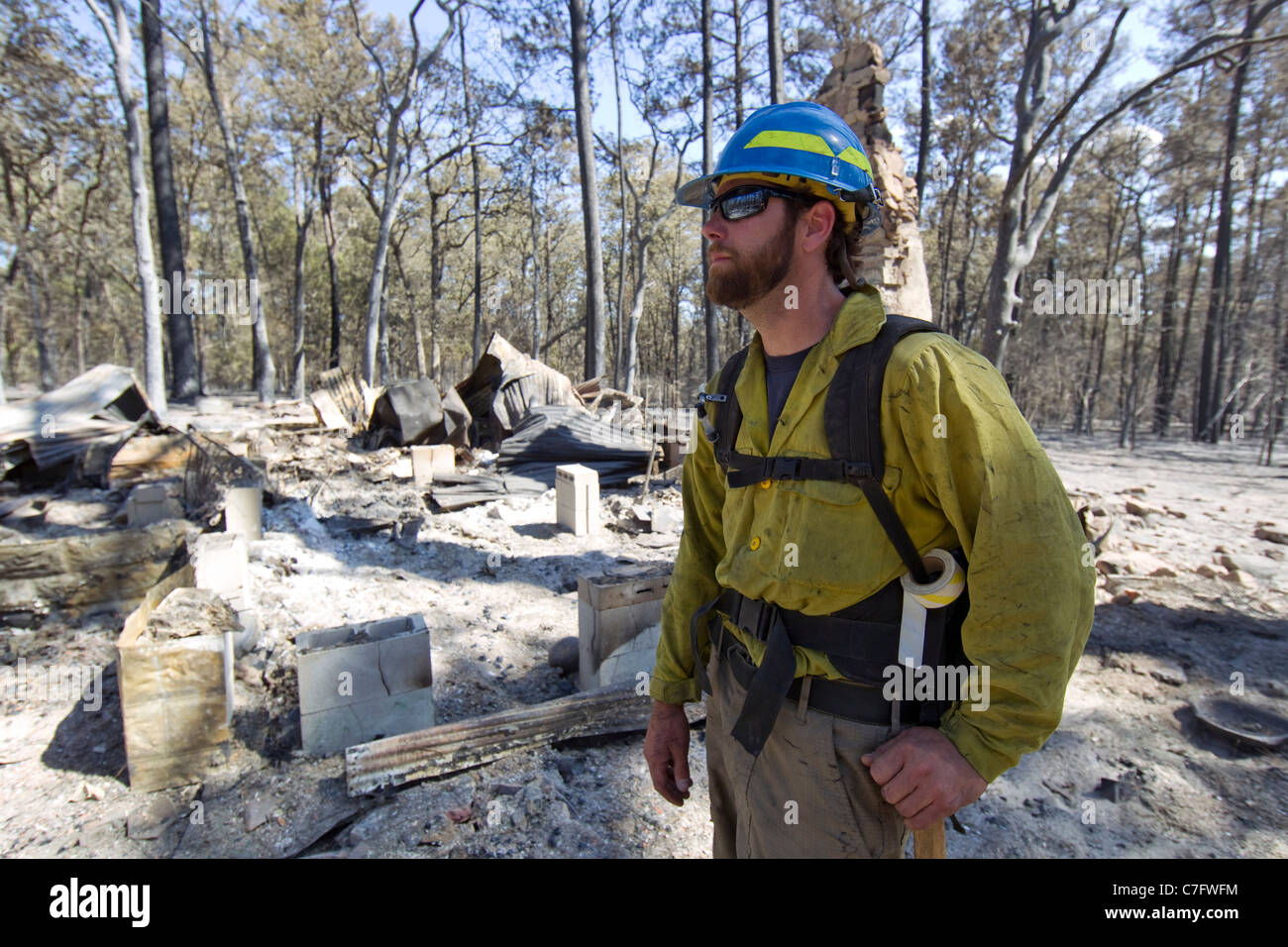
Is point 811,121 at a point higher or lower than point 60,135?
lower

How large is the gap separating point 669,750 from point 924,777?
84cm

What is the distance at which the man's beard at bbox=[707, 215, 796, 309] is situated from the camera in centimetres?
166

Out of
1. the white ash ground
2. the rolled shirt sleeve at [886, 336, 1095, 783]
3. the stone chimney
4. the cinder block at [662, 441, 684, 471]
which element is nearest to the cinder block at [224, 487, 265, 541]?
the white ash ground

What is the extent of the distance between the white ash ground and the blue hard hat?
2759mm

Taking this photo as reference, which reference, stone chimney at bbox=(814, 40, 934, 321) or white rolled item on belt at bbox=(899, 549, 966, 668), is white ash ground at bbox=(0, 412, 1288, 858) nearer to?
white rolled item on belt at bbox=(899, 549, 966, 668)

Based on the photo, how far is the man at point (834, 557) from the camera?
127 cm

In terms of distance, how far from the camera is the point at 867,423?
1419 millimetres

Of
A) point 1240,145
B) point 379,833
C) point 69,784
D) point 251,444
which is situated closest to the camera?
point 379,833

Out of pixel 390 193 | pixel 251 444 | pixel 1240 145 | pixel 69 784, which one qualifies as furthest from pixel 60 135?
pixel 1240 145

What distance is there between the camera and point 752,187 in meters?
1.71

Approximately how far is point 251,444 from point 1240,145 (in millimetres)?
25078
